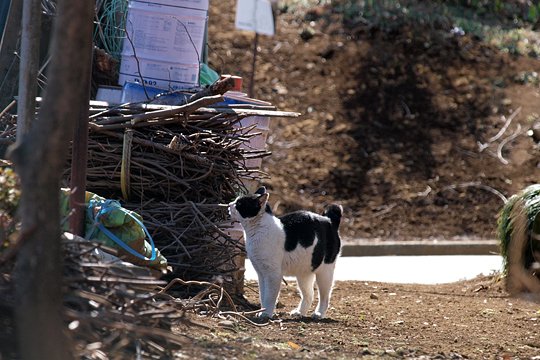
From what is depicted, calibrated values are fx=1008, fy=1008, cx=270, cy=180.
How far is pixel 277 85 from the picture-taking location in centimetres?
1381

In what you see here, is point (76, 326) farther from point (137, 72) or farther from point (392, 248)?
point (392, 248)

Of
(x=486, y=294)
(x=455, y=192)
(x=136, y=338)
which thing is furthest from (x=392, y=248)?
(x=136, y=338)

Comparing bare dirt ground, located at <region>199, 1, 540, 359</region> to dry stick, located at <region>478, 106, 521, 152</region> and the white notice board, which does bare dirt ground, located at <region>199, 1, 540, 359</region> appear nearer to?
dry stick, located at <region>478, 106, 521, 152</region>

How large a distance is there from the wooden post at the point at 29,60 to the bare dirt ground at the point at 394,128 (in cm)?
304

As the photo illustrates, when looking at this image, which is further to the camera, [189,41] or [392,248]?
[392,248]

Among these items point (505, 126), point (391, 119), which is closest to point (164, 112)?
point (391, 119)

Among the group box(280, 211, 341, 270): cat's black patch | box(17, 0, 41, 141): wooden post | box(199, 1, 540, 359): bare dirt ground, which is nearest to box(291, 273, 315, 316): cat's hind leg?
box(280, 211, 341, 270): cat's black patch

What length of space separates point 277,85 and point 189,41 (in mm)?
6179

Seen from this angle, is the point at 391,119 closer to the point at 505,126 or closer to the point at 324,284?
the point at 505,126

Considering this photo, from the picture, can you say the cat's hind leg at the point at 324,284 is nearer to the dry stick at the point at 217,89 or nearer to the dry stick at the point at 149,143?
the dry stick at the point at 149,143

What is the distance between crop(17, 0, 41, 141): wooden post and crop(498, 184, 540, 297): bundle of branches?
4359mm

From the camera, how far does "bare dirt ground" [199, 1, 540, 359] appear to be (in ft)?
37.3

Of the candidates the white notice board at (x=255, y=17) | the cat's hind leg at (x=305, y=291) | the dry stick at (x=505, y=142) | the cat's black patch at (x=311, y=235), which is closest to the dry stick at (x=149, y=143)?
the cat's black patch at (x=311, y=235)

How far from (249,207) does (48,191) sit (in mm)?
3143
